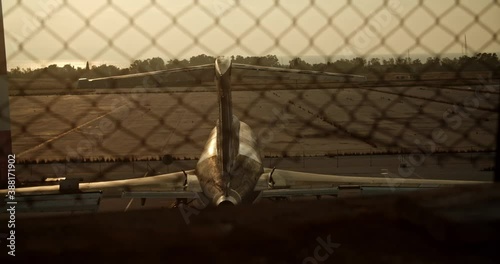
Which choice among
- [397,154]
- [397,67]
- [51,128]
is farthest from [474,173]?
[51,128]

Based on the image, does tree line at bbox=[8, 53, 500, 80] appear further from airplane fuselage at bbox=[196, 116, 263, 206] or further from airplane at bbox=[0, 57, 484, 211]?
airplane fuselage at bbox=[196, 116, 263, 206]

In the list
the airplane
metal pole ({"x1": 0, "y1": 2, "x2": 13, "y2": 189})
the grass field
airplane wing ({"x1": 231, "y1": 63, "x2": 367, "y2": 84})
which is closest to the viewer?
metal pole ({"x1": 0, "y1": 2, "x2": 13, "y2": 189})

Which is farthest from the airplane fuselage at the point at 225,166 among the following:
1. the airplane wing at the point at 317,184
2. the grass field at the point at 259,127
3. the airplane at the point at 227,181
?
the grass field at the point at 259,127

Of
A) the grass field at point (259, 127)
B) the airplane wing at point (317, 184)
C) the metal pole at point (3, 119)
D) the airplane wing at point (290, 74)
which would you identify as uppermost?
the grass field at point (259, 127)

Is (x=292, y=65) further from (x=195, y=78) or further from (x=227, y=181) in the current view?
(x=227, y=181)

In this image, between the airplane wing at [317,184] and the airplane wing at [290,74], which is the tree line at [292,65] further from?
the airplane wing at [317,184]

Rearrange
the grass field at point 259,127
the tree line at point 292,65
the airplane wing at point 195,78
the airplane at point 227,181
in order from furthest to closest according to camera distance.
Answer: the grass field at point 259,127 → the airplane at point 227,181 → the airplane wing at point 195,78 → the tree line at point 292,65

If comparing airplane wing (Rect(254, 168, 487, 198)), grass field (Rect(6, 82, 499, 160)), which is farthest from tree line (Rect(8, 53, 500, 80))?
grass field (Rect(6, 82, 499, 160))

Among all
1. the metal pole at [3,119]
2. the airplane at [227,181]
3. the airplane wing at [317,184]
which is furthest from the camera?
the airplane at [227,181]
